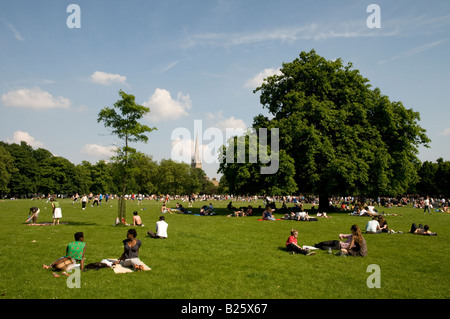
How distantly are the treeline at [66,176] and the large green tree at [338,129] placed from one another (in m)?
57.0

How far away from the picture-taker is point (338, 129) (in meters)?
33.8

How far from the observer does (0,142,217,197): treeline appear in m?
85.6

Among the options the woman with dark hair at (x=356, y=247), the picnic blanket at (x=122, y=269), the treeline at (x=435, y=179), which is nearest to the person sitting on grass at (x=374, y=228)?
the woman with dark hair at (x=356, y=247)

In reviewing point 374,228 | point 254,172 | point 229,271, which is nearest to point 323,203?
point 254,172

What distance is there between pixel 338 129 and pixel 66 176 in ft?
299

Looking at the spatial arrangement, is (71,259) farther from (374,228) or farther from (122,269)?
(374,228)

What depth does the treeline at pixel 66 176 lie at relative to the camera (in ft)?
281

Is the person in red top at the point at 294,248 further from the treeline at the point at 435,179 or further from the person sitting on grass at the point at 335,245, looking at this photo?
the treeline at the point at 435,179

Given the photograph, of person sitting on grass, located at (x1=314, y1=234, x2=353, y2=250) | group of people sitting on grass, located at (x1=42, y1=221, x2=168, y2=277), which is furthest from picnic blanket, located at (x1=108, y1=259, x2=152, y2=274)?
person sitting on grass, located at (x1=314, y1=234, x2=353, y2=250)

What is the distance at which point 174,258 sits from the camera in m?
11.5
